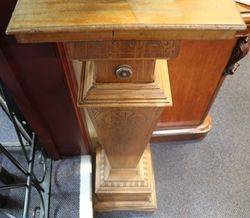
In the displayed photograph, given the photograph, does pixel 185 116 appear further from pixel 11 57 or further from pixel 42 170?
pixel 11 57

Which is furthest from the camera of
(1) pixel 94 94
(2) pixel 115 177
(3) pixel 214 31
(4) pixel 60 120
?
(2) pixel 115 177

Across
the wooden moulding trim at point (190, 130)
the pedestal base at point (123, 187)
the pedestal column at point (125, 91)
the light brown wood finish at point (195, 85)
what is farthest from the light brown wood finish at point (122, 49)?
the wooden moulding trim at point (190, 130)

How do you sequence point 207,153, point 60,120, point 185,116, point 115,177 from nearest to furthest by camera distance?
point 60,120
point 115,177
point 185,116
point 207,153

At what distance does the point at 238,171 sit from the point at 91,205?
0.62 m

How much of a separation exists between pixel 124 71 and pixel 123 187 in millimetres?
600

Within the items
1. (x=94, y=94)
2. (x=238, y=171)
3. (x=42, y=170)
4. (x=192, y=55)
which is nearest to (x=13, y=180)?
(x=42, y=170)

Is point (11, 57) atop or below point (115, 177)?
atop

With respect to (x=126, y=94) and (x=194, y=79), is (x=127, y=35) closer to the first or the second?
(x=126, y=94)

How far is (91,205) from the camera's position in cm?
104

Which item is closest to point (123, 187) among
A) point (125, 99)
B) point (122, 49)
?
point (125, 99)

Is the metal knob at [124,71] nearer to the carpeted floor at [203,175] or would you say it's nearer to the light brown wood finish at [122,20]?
the light brown wood finish at [122,20]

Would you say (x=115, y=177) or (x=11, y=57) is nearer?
(x=11, y=57)

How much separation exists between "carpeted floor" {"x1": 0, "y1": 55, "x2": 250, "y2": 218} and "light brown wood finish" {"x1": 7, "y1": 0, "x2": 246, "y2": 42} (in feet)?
2.47

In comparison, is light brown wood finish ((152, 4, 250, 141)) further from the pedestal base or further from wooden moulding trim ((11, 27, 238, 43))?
wooden moulding trim ((11, 27, 238, 43))
